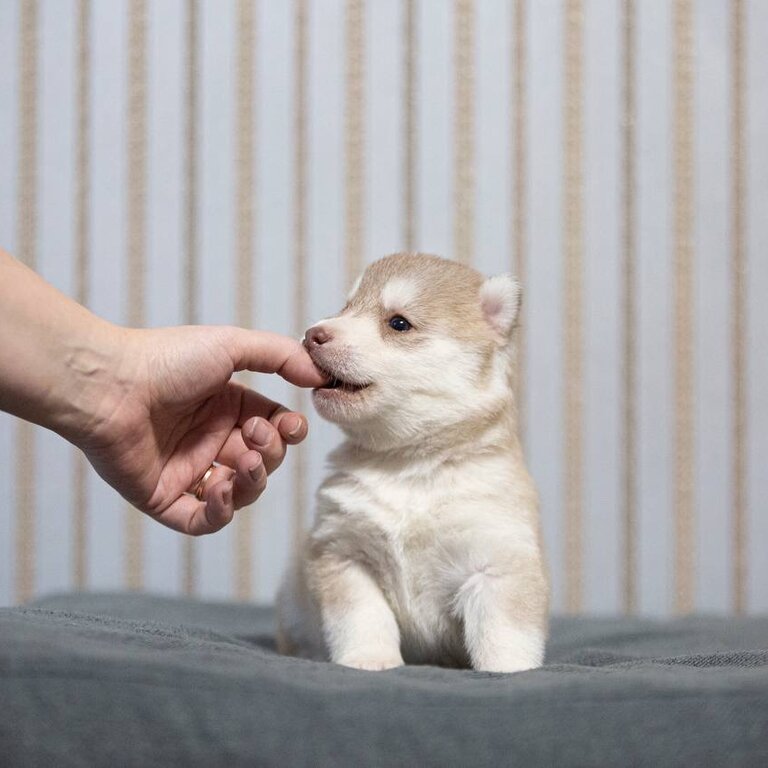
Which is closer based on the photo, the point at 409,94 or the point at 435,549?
the point at 435,549

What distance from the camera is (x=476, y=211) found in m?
3.13

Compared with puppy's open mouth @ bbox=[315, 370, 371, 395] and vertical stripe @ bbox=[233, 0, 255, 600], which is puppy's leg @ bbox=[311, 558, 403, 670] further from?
vertical stripe @ bbox=[233, 0, 255, 600]

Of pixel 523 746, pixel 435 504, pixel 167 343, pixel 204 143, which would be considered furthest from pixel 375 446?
pixel 204 143

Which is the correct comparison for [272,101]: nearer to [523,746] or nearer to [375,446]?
[375,446]

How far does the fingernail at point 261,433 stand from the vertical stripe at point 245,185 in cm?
159

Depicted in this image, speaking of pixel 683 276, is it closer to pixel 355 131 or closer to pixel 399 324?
pixel 355 131

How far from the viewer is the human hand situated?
1450mm

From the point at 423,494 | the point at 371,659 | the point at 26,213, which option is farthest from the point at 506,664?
the point at 26,213

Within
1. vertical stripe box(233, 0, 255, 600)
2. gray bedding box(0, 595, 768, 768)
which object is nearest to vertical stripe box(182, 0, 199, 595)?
vertical stripe box(233, 0, 255, 600)

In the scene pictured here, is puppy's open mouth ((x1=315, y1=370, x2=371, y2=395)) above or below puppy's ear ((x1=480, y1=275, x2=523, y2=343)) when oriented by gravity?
below

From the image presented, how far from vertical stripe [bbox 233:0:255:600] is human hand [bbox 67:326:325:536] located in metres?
1.46

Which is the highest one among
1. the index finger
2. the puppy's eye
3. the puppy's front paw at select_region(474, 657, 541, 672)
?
the puppy's eye

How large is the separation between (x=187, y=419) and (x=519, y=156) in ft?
6.02

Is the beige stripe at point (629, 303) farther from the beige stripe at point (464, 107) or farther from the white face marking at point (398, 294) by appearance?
the white face marking at point (398, 294)
